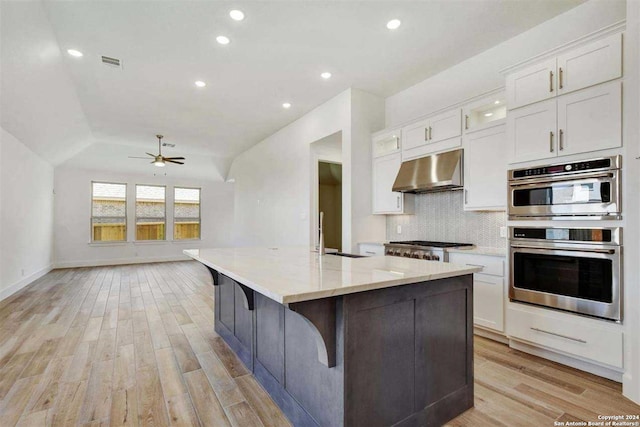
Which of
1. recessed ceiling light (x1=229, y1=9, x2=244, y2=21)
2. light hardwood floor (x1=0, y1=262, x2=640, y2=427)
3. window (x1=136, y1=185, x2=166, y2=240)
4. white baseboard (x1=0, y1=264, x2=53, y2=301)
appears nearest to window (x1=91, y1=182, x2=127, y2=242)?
window (x1=136, y1=185, x2=166, y2=240)

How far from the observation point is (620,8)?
2.54 m

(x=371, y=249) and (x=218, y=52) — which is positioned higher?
(x=218, y=52)

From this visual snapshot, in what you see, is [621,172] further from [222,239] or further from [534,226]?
[222,239]

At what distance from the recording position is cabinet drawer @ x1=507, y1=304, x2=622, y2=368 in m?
2.15

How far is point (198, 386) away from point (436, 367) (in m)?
1.62

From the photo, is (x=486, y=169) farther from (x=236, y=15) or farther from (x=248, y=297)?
(x=236, y=15)

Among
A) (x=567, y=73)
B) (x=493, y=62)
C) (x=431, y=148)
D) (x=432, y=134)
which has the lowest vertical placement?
(x=431, y=148)

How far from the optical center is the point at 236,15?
2830 millimetres

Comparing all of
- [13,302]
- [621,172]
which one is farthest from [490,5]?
[13,302]

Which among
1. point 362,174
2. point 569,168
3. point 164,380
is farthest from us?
point 362,174

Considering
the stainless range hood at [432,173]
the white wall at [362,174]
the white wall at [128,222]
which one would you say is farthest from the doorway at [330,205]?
the white wall at [128,222]

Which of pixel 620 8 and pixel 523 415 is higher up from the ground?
pixel 620 8

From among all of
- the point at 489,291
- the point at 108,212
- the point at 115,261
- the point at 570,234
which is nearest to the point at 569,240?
the point at 570,234

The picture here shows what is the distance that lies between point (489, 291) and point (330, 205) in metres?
5.37
